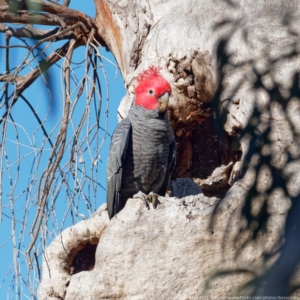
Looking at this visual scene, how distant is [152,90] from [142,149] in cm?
48

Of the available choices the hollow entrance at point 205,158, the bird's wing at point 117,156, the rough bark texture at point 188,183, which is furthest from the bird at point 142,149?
the hollow entrance at point 205,158

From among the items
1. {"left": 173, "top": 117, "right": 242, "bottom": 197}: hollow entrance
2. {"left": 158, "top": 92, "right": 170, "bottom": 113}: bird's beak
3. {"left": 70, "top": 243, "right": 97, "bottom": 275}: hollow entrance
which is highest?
{"left": 158, "top": 92, "right": 170, "bottom": 113}: bird's beak

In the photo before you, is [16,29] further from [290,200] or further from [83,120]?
[290,200]

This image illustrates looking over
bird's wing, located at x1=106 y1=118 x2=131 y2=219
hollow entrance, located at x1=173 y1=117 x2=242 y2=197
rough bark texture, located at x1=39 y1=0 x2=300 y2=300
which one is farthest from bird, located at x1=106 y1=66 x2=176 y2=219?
hollow entrance, located at x1=173 y1=117 x2=242 y2=197

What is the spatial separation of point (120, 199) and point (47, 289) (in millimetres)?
906

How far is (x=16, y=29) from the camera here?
13.4 ft

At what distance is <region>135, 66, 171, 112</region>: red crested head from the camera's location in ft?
12.1

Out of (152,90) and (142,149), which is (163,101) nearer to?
(152,90)

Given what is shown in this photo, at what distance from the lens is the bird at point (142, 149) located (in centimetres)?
388

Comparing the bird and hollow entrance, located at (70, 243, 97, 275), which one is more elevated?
the bird

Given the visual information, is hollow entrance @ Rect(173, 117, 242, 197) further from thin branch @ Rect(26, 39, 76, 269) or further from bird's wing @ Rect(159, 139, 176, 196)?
thin branch @ Rect(26, 39, 76, 269)

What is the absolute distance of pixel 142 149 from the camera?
407cm

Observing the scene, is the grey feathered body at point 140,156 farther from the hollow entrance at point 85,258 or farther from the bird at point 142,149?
the hollow entrance at point 85,258

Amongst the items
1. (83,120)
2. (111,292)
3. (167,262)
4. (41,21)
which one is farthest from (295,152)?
(41,21)
